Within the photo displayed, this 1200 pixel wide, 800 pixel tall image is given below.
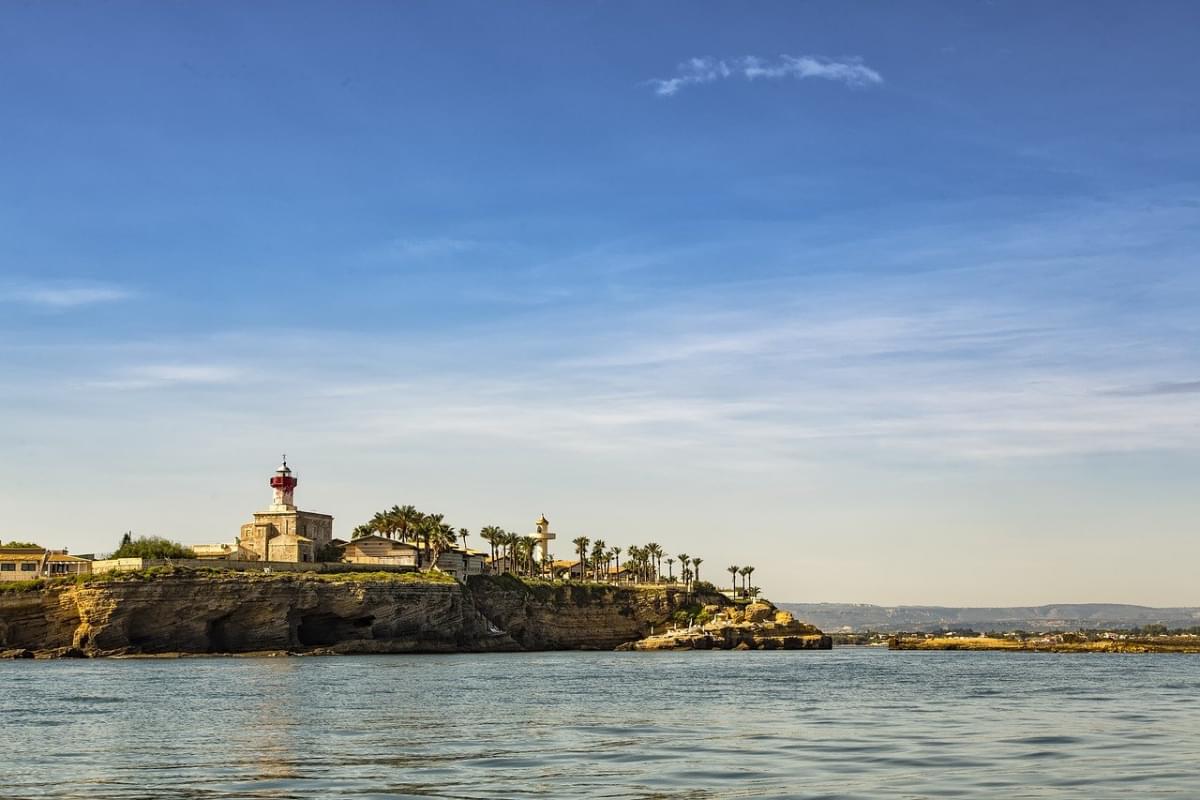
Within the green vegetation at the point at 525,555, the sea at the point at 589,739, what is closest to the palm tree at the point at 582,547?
the green vegetation at the point at 525,555

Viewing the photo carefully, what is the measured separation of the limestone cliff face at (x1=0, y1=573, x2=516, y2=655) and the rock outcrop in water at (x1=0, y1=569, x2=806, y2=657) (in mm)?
81

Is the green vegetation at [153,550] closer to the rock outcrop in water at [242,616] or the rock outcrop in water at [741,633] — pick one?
the rock outcrop in water at [242,616]

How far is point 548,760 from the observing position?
87.0 feet

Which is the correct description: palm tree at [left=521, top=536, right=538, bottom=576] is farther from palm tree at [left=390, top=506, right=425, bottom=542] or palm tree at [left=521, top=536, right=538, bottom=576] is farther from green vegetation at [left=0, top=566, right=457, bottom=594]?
green vegetation at [left=0, top=566, right=457, bottom=594]

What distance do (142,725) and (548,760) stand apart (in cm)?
1561

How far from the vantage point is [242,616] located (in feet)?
322

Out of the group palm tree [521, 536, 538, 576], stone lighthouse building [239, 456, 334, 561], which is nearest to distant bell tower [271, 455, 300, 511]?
stone lighthouse building [239, 456, 334, 561]

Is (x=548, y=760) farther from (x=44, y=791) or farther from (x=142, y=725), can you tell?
(x=142, y=725)

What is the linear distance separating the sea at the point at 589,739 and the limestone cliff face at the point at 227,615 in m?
33.3

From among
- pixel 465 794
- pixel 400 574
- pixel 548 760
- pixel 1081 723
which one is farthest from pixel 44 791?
pixel 400 574

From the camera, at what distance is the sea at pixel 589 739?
22562 mm

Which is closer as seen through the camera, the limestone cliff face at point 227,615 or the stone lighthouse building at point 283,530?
the limestone cliff face at point 227,615

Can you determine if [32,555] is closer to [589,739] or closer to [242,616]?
[242,616]

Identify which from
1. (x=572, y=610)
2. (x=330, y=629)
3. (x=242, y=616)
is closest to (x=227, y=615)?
(x=242, y=616)
